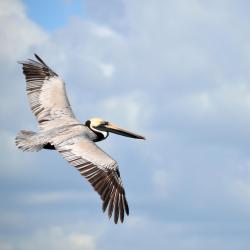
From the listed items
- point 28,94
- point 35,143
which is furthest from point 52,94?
point 35,143

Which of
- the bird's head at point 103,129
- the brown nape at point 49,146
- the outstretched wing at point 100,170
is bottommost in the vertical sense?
the outstretched wing at point 100,170

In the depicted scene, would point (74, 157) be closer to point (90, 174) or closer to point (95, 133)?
point (90, 174)

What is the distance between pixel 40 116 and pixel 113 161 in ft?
15.8

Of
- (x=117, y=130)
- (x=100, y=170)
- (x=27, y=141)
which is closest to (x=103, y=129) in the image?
(x=117, y=130)

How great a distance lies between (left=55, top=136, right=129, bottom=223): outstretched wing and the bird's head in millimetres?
3432

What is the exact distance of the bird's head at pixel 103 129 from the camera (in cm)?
2805

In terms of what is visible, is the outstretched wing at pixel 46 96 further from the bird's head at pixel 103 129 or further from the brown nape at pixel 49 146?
the brown nape at pixel 49 146

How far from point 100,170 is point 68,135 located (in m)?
2.03

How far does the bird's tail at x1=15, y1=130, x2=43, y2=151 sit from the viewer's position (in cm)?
2481

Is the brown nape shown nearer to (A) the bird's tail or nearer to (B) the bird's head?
(A) the bird's tail

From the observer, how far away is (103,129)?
28281 millimetres

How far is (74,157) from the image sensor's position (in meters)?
23.9

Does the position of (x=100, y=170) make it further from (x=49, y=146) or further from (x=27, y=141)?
(x=27, y=141)

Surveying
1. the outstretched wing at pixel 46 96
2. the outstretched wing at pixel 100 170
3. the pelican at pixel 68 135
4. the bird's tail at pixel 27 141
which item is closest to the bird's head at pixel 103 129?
the pelican at pixel 68 135
